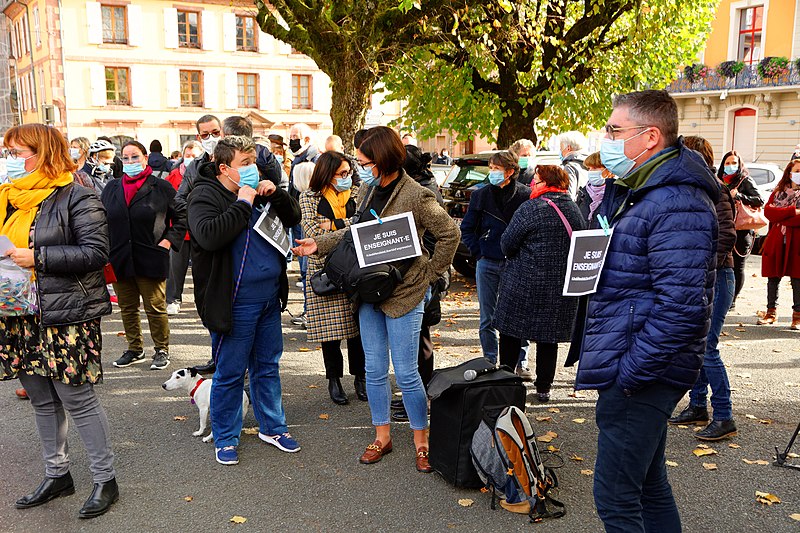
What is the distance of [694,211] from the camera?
8.70 ft

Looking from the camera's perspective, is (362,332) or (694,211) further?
(362,332)

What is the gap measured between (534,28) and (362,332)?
1058 cm

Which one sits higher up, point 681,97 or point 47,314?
point 681,97

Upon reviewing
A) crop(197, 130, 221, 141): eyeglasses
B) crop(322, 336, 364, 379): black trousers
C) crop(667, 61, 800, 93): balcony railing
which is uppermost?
crop(667, 61, 800, 93): balcony railing

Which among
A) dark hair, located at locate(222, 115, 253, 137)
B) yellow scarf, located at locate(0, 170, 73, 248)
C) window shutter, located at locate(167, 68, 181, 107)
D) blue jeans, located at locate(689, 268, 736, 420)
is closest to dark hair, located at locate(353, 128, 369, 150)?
dark hair, located at locate(222, 115, 253, 137)

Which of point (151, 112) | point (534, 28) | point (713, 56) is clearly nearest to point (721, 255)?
point (534, 28)

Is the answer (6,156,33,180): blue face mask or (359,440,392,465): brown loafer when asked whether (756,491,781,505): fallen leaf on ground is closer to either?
(359,440,392,465): brown loafer

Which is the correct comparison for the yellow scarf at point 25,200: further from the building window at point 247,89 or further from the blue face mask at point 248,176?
the building window at point 247,89

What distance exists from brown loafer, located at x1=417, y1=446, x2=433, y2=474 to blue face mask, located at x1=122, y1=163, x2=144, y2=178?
3928 millimetres

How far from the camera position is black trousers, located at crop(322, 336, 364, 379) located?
5.84 m

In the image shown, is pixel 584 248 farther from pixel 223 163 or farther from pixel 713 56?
pixel 713 56

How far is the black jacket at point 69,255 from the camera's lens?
3785 mm

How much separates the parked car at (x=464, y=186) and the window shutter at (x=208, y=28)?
3288 cm

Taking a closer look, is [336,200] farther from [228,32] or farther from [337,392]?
[228,32]
